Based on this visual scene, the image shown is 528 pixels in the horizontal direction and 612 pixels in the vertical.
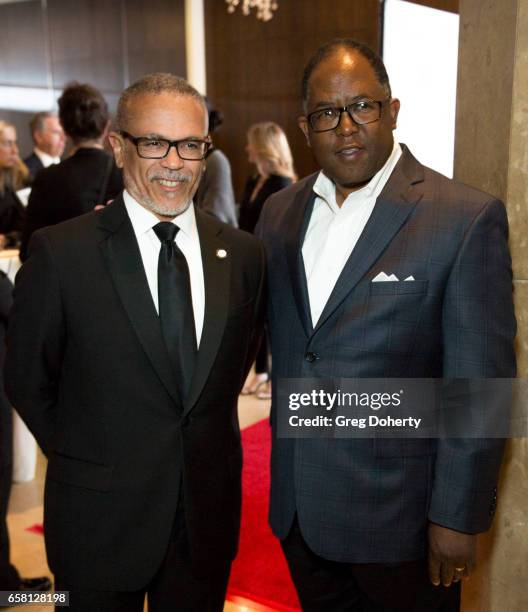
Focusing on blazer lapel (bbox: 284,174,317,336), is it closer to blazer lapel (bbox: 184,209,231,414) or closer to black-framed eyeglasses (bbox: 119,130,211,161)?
blazer lapel (bbox: 184,209,231,414)

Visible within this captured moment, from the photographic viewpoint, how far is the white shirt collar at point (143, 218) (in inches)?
61.0

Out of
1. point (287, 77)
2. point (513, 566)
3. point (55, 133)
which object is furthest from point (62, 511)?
point (287, 77)

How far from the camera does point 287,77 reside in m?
7.59

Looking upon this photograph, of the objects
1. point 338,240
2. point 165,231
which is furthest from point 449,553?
point 165,231

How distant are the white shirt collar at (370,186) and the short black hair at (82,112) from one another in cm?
186

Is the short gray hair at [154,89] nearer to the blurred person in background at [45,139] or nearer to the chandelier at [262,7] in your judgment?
the blurred person in background at [45,139]

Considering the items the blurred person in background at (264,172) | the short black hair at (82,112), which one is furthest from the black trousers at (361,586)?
the blurred person in background at (264,172)

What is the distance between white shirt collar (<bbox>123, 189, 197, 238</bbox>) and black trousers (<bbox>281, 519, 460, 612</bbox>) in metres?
0.80

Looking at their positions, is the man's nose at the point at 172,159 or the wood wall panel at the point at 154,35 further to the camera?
the wood wall panel at the point at 154,35

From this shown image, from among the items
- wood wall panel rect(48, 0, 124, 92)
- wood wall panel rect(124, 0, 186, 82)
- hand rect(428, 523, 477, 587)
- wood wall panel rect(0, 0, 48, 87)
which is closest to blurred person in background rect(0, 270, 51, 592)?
hand rect(428, 523, 477, 587)

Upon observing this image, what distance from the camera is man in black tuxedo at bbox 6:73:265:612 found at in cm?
147

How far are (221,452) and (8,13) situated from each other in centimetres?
701

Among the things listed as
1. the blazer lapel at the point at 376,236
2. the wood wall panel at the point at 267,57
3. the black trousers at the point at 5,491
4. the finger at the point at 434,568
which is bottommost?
the black trousers at the point at 5,491

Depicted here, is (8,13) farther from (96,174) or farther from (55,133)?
(96,174)
